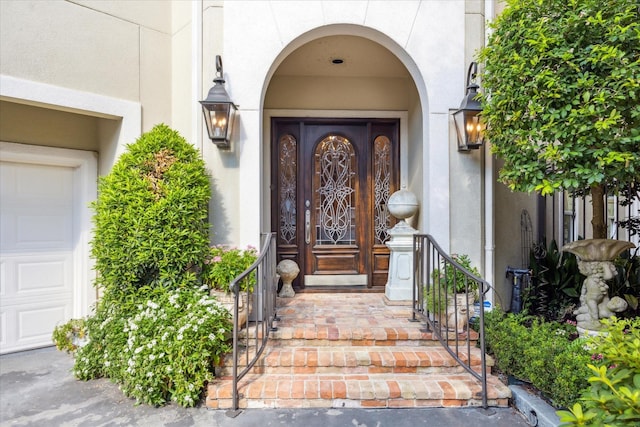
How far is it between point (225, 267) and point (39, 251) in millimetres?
2358

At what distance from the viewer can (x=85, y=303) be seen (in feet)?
13.0

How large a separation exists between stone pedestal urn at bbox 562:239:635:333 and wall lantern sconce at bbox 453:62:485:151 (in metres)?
1.24

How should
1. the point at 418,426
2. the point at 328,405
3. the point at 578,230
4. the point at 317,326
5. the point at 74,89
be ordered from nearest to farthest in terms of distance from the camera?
the point at 418,426 < the point at 328,405 < the point at 317,326 < the point at 74,89 < the point at 578,230

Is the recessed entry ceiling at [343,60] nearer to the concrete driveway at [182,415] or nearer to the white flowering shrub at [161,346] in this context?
the white flowering shrub at [161,346]

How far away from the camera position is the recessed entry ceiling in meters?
3.91

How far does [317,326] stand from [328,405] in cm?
72

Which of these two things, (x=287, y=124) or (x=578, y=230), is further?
(x=578, y=230)

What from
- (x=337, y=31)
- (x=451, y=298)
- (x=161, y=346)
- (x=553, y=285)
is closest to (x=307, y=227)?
(x=451, y=298)

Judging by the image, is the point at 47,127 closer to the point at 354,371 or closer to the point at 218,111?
the point at 218,111

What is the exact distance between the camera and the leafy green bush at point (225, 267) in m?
3.05

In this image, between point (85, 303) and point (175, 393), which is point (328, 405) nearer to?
point (175, 393)

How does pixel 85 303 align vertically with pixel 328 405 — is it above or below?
above

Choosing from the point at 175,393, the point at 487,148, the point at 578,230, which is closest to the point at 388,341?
the point at 175,393

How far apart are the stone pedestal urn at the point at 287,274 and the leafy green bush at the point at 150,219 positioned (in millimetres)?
1239
